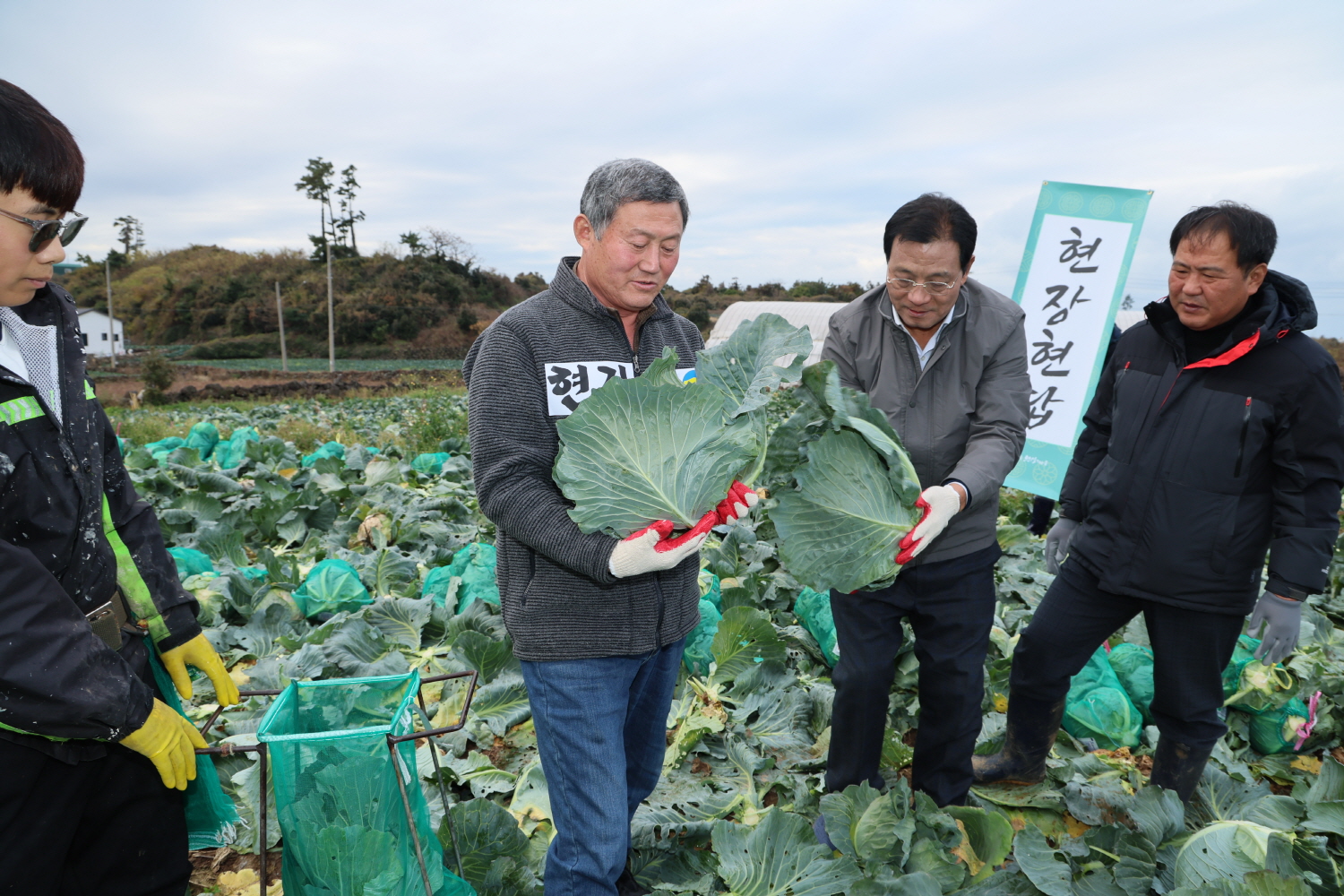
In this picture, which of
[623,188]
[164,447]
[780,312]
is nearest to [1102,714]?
[623,188]

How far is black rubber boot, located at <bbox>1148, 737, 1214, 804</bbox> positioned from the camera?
106 inches

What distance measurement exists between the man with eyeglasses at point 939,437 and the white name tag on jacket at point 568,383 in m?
0.83

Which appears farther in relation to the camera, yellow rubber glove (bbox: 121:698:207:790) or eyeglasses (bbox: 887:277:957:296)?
eyeglasses (bbox: 887:277:957:296)

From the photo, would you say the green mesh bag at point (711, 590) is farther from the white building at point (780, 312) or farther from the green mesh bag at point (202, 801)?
the white building at point (780, 312)

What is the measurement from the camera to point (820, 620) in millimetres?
3902

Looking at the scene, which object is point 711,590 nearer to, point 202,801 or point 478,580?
point 478,580

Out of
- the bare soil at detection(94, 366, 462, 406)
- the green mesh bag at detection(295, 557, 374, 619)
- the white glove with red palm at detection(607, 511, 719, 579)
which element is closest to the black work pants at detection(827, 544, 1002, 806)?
the white glove with red palm at detection(607, 511, 719, 579)

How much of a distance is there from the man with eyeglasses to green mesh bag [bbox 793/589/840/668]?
1047 mm

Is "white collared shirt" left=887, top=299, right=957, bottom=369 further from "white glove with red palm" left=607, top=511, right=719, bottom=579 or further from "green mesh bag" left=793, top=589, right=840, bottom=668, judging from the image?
"green mesh bag" left=793, top=589, right=840, bottom=668

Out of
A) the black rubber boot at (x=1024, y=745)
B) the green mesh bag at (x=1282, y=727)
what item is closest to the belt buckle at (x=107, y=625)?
the black rubber boot at (x=1024, y=745)

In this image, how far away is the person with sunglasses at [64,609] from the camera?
1.41 m

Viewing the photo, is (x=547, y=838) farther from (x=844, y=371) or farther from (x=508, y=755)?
(x=844, y=371)

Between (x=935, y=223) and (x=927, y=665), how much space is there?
1464mm

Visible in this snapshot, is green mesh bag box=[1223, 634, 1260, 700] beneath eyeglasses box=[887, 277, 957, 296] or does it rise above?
beneath
